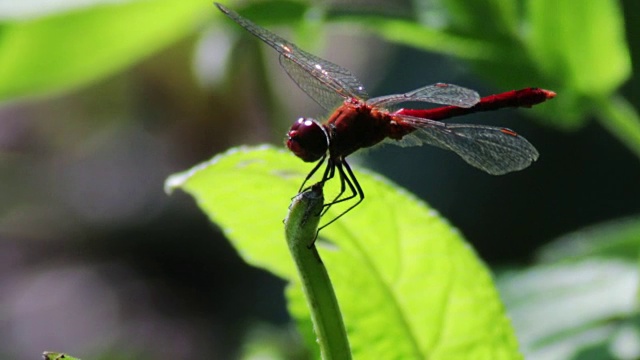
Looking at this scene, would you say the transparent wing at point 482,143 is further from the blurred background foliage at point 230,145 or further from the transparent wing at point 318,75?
the blurred background foliage at point 230,145

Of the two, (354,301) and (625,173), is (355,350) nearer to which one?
(354,301)

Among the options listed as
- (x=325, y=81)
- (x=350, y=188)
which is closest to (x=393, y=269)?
(x=350, y=188)

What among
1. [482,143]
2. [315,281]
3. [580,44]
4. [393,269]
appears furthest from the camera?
[580,44]

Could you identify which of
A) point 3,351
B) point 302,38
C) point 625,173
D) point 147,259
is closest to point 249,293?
point 147,259

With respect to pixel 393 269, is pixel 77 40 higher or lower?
higher

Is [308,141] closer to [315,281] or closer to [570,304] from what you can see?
[315,281]

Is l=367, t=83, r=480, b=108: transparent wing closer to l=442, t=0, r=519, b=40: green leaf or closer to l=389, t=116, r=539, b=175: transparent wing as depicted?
A: l=389, t=116, r=539, b=175: transparent wing

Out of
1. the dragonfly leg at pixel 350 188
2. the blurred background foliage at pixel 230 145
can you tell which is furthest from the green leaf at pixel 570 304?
the dragonfly leg at pixel 350 188
